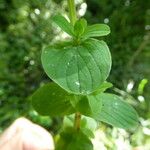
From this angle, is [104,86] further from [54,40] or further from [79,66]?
[54,40]

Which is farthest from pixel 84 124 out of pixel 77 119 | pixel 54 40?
pixel 54 40

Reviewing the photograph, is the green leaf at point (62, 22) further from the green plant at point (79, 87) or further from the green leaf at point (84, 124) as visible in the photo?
the green leaf at point (84, 124)

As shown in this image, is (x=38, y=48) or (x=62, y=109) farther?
(x=38, y=48)

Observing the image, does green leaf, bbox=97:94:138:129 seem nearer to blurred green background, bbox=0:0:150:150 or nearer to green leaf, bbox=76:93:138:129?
green leaf, bbox=76:93:138:129

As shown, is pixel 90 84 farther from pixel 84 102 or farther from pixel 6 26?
pixel 6 26

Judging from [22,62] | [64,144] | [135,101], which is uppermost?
[64,144]

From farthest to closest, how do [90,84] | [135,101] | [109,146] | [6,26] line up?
1. [6,26]
2. [135,101]
3. [109,146]
4. [90,84]

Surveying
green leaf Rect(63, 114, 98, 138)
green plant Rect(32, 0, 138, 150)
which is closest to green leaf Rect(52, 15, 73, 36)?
green plant Rect(32, 0, 138, 150)

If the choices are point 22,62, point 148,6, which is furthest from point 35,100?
point 22,62
